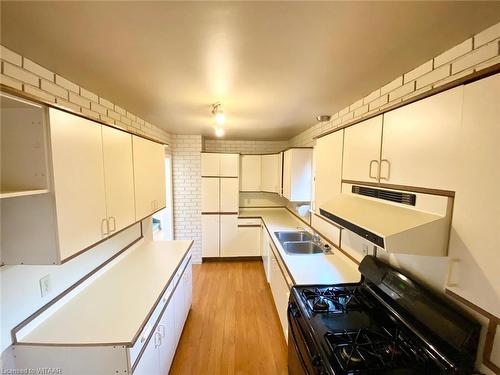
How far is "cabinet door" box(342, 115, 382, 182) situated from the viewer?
1353mm

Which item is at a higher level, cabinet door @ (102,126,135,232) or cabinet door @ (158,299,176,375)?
cabinet door @ (102,126,135,232)

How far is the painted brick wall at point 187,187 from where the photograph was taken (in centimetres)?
401

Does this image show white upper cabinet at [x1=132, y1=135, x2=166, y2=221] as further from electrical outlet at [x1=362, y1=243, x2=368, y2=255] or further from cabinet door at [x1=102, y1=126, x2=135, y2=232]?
electrical outlet at [x1=362, y1=243, x2=368, y2=255]

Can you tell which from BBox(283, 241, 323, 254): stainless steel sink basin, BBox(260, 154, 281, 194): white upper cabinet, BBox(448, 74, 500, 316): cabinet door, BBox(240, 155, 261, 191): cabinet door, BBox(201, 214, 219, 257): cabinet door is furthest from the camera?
BBox(240, 155, 261, 191): cabinet door

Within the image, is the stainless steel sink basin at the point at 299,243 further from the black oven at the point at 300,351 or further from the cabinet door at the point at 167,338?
the cabinet door at the point at 167,338

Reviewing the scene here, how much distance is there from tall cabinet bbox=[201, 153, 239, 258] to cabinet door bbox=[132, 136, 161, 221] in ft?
5.18

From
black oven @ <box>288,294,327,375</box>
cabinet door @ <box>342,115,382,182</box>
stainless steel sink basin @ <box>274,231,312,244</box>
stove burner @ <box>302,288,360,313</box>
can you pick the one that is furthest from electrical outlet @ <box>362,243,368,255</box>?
stainless steel sink basin @ <box>274,231,312,244</box>

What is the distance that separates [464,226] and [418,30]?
884 millimetres

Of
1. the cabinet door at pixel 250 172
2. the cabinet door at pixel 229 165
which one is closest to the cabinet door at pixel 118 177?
the cabinet door at pixel 229 165

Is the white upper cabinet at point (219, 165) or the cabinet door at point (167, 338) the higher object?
the white upper cabinet at point (219, 165)

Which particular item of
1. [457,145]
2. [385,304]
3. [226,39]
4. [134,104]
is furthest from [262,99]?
[385,304]

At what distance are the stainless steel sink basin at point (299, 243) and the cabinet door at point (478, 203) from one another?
1.69 meters

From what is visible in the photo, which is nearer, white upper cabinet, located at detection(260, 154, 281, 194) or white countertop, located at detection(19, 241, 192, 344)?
white countertop, located at detection(19, 241, 192, 344)

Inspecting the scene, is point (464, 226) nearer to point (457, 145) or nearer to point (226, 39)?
point (457, 145)
